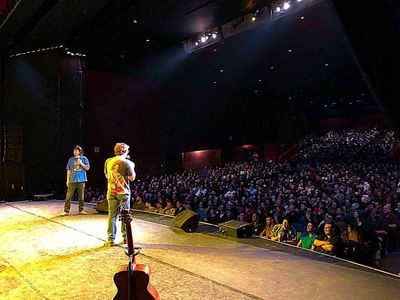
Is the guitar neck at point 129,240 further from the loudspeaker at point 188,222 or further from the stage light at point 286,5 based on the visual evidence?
the stage light at point 286,5

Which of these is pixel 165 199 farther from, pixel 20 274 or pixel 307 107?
pixel 307 107

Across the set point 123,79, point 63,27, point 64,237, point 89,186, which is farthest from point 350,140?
point 64,237

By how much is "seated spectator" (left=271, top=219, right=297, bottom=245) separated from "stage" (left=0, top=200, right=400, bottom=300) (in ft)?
5.72

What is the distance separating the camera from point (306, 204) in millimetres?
7887

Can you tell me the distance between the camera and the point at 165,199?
10312 millimetres

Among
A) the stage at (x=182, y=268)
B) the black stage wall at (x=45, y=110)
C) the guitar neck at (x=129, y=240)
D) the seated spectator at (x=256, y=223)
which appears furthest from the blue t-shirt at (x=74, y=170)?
the black stage wall at (x=45, y=110)

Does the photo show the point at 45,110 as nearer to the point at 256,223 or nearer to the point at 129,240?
the point at 256,223

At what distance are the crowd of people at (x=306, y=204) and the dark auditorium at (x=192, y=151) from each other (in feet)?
0.16

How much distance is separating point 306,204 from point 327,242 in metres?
2.66

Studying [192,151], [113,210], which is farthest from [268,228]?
[192,151]

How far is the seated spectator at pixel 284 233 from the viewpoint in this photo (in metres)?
6.37

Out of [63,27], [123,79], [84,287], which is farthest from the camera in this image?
[123,79]

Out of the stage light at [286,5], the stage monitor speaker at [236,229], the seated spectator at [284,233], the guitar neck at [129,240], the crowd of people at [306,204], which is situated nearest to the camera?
the guitar neck at [129,240]

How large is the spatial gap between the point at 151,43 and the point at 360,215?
788cm
